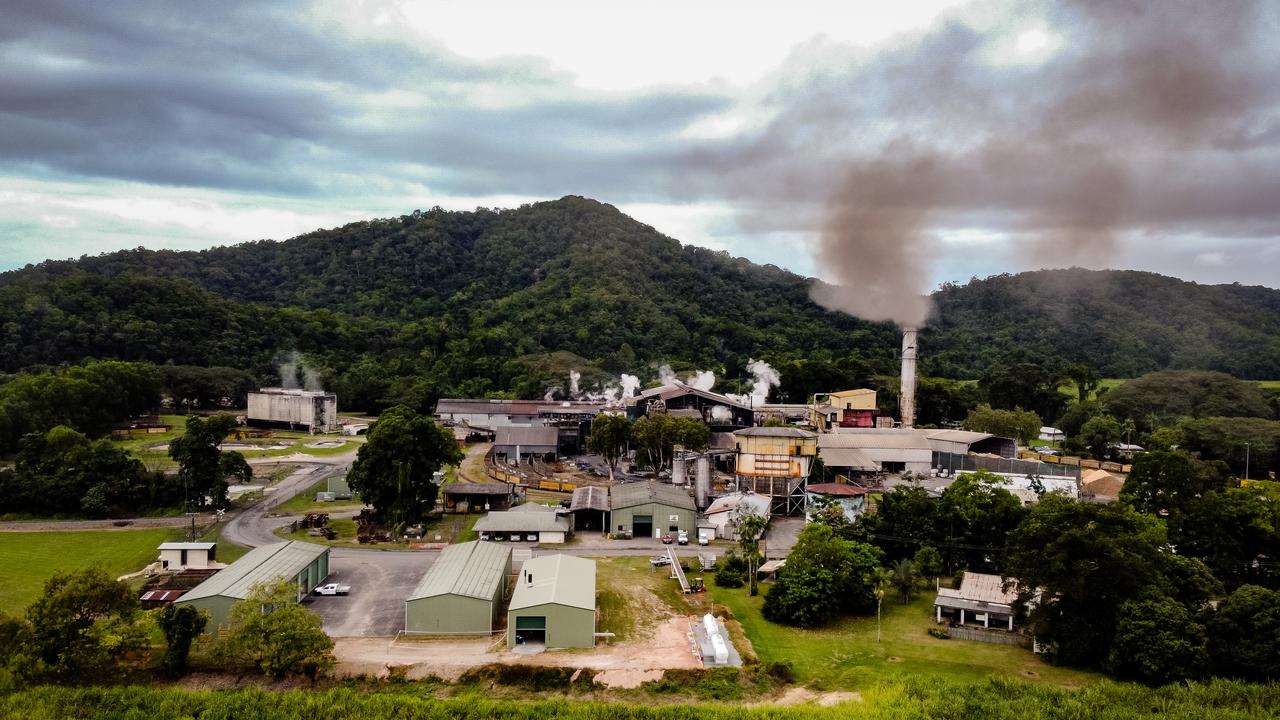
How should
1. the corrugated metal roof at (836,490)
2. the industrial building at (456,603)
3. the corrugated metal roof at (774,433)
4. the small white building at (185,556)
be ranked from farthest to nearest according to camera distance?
the corrugated metal roof at (774,433) < the corrugated metal roof at (836,490) < the small white building at (185,556) < the industrial building at (456,603)

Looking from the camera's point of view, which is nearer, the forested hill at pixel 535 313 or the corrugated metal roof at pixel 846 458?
the corrugated metal roof at pixel 846 458

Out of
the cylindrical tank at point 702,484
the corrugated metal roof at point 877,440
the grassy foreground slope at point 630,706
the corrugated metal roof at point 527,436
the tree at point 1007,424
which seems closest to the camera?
the grassy foreground slope at point 630,706

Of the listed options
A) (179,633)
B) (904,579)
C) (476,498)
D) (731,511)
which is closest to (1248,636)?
(904,579)

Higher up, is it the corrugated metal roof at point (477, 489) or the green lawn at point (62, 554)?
the corrugated metal roof at point (477, 489)

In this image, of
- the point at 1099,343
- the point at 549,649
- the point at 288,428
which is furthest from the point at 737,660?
the point at 1099,343

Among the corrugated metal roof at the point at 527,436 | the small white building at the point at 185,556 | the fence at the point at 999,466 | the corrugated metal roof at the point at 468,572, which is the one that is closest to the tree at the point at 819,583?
the corrugated metal roof at the point at 468,572

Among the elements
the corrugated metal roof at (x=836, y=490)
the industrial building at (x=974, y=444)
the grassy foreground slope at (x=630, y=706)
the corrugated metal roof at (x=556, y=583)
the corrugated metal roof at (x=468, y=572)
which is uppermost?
the industrial building at (x=974, y=444)

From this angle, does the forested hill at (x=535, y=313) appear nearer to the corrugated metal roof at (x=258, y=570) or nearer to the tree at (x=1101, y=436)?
the tree at (x=1101, y=436)
